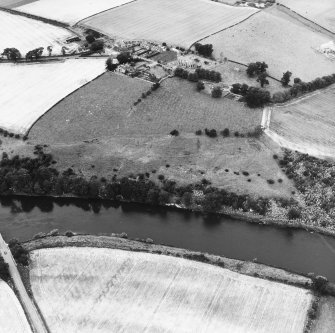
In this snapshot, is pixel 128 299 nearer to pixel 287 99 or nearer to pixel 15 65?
pixel 287 99

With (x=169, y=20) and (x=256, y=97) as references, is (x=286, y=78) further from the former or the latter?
(x=169, y=20)

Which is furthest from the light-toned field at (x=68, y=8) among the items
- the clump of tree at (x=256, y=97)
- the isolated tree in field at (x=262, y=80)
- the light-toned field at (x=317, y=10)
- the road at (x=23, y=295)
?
the road at (x=23, y=295)

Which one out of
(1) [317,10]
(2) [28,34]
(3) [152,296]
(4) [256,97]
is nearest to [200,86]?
(4) [256,97]

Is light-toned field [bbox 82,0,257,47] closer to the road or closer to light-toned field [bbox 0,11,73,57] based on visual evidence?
light-toned field [bbox 0,11,73,57]

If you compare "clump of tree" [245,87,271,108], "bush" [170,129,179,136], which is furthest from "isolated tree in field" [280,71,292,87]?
"bush" [170,129,179,136]

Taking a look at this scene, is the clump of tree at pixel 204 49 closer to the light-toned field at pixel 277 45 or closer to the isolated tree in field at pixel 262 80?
the light-toned field at pixel 277 45
